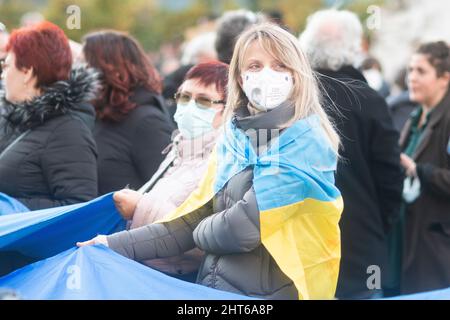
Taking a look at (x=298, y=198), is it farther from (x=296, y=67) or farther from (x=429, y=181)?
(x=429, y=181)

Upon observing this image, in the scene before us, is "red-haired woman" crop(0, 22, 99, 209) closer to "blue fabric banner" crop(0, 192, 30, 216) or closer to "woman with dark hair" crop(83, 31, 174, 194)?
"blue fabric banner" crop(0, 192, 30, 216)

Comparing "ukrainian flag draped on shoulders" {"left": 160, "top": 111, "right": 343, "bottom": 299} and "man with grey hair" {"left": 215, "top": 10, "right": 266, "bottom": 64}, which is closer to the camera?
"ukrainian flag draped on shoulders" {"left": 160, "top": 111, "right": 343, "bottom": 299}

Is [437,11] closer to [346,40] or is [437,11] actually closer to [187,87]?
[346,40]

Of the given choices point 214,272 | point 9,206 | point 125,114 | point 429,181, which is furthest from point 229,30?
point 214,272

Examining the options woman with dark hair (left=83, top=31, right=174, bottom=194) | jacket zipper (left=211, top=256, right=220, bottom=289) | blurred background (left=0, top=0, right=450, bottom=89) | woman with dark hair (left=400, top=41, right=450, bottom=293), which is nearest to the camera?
jacket zipper (left=211, top=256, right=220, bottom=289)

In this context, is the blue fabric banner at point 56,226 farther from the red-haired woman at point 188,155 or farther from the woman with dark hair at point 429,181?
the woman with dark hair at point 429,181

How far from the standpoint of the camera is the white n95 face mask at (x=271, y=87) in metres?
3.92

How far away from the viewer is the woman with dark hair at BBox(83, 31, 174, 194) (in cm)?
575

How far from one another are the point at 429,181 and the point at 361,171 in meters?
0.92

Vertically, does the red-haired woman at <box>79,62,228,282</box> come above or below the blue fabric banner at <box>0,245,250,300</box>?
above

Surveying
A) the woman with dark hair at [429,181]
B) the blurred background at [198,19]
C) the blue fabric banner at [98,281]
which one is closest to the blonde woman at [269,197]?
the blue fabric banner at [98,281]

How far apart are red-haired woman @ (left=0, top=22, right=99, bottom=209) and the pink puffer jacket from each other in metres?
0.67

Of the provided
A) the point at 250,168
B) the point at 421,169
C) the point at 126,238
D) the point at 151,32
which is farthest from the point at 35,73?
the point at 151,32

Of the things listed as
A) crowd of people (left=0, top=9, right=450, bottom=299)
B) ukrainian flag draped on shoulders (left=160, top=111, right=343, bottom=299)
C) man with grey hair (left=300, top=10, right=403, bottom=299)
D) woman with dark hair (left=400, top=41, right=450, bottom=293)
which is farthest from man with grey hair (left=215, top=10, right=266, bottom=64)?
ukrainian flag draped on shoulders (left=160, top=111, right=343, bottom=299)
